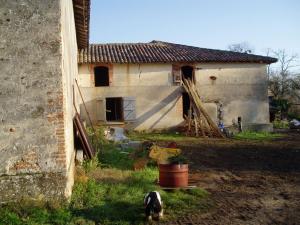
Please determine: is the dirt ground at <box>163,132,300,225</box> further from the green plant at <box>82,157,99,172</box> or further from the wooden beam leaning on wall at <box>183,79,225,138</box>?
the wooden beam leaning on wall at <box>183,79,225,138</box>

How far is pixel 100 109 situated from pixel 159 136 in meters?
3.94

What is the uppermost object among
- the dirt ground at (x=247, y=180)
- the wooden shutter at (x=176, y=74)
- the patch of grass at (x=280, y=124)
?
the wooden shutter at (x=176, y=74)

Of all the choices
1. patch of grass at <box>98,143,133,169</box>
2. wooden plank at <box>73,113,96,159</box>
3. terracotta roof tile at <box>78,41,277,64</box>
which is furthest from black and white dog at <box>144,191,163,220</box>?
terracotta roof tile at <box>78,41,277,64</box>

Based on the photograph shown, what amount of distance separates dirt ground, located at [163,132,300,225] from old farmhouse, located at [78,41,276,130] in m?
5.70

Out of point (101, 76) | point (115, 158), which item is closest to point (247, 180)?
point (115, 158)

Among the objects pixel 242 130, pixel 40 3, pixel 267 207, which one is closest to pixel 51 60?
pixel 40 3

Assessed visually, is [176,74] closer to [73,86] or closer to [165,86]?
[165,86]

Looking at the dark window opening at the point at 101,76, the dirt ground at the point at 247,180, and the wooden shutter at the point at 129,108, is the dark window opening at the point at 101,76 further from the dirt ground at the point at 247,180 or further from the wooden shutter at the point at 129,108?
the dirt ground at the point at 247,180

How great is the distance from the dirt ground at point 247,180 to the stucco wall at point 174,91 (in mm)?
5636

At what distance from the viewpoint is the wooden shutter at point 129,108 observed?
2252cm

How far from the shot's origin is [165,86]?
2319cm

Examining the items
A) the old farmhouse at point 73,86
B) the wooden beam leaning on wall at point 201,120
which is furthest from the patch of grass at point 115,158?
the wooden beam leaning on wall at point 201,120

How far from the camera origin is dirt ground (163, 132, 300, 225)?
7179mm

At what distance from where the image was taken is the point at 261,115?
24219mm
